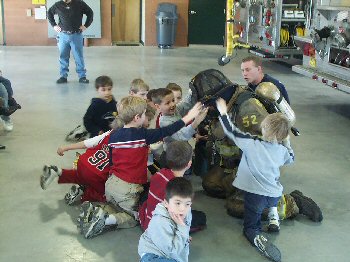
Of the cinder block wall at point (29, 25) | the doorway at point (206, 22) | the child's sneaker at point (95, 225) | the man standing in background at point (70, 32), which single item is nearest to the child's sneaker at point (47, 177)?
the child's sneaker at point (95, 225)

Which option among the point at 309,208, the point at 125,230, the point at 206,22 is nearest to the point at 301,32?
the point at 206,22

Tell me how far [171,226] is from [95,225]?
43.4 inches

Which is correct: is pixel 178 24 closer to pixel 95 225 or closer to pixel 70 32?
pixel 70 32

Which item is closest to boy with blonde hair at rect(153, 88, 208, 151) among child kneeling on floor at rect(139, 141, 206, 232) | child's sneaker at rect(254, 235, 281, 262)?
child kneeling on floor at rect(139, 141, 206, 232)

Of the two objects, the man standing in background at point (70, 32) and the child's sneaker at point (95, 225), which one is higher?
the man standing in background at point (70, 32)

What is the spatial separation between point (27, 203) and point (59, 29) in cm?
664

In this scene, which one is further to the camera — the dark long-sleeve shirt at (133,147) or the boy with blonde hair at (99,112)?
the boy with blonde hair at (99,112)

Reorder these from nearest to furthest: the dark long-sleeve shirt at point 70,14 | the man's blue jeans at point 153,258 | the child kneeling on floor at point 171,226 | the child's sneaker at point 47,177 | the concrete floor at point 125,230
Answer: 1. the child kneeling on floor at point 171,226
2. the man's blue jeans at point 153,258
3. the concrete floor at point 125,230
4. the child's sneaker at point 47,177
5. the dark long-sleeve shirt at point 70,14

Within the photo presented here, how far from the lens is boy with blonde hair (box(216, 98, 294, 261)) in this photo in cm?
393

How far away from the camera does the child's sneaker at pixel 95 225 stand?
4.15 metres

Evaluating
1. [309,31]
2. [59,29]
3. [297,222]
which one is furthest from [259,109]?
[59,29]

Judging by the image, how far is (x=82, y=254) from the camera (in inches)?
155

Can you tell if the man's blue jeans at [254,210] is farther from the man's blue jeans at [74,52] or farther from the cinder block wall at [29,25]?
the cinder block wall at [29,25]

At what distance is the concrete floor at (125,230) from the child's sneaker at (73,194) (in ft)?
0.25
